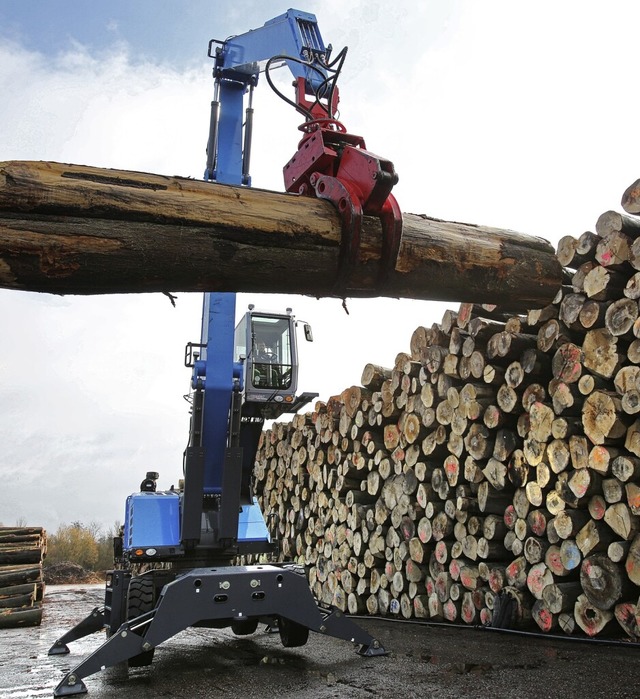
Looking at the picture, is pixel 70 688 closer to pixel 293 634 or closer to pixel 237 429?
pixel 293 634

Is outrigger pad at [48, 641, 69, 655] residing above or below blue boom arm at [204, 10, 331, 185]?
below

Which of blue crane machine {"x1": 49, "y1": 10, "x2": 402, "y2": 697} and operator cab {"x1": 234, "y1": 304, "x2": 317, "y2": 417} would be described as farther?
operator cab {"x1": 234, "y1": 304, "x2": 317, "y2": 417}

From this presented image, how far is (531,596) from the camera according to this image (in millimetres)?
4801

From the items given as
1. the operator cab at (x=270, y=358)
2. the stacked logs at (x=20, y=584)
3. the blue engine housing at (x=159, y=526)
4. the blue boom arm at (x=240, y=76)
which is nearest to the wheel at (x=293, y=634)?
the blue engine housing at (x=159, y=526)

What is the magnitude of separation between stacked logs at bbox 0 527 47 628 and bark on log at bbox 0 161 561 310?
7009 millimetres

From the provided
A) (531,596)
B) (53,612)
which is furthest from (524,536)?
(53,612)

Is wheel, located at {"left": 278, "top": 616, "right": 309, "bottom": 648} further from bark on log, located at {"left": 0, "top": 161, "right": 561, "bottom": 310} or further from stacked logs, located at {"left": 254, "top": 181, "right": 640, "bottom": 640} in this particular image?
bark on log, located at {"left": 0, "top": 161, "right": 561, "bottom": 310}

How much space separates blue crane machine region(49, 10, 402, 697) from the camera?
3010mm

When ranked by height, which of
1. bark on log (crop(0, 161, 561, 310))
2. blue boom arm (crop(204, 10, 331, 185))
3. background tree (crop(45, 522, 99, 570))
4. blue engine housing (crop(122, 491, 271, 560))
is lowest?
background tree (crop(45, 522, 99, 570))

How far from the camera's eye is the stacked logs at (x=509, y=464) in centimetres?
414

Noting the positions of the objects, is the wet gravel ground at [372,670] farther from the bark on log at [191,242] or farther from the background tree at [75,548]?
the background tree at [75,548]

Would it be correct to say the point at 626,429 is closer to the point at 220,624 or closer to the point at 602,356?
the point at 602,356

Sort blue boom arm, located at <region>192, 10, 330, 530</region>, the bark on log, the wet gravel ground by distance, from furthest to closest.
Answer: blue boom arm, located at <region>192, 10, 330, 530</region>
the wet gravel ground
the bark on log

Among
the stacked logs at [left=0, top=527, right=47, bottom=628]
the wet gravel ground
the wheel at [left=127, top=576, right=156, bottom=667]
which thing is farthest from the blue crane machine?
the stacked logs at [left=0, top=527, right=47, bottom=628]
